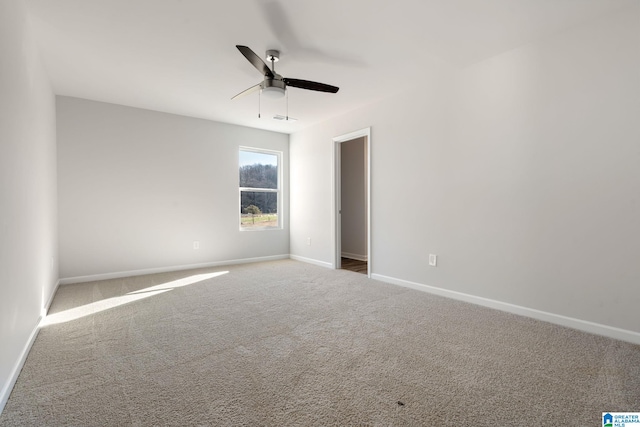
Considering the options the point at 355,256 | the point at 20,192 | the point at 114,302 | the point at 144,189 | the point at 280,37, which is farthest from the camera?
the point at 355,256

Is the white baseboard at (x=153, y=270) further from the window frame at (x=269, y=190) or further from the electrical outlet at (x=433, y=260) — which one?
the electrical outlet at (x=433, y=260)

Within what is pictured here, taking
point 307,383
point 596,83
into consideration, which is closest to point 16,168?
point 307,383

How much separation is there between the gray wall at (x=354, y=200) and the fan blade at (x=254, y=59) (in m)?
3.60

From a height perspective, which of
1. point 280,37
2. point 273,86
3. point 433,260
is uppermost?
point 280,37

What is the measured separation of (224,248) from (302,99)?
2.87 metres

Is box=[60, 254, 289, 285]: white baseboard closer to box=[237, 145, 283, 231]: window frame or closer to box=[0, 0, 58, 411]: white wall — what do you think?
box=[237, 145, 283, 231]: window frame

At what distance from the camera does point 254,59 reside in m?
2.41

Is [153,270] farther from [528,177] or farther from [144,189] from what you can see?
[528,177]

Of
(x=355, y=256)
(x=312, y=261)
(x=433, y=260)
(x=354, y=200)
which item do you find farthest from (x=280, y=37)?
(x=355, y=256)

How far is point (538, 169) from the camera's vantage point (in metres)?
2.70

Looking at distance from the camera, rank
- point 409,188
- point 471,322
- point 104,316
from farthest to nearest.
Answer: point 409,188, point 104,316, point 471,322

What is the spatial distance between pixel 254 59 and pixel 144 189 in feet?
10.3

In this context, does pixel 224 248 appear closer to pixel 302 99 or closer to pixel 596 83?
pixel 302 99

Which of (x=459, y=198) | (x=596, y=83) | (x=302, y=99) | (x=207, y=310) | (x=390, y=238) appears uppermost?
(x=302, y=99)
